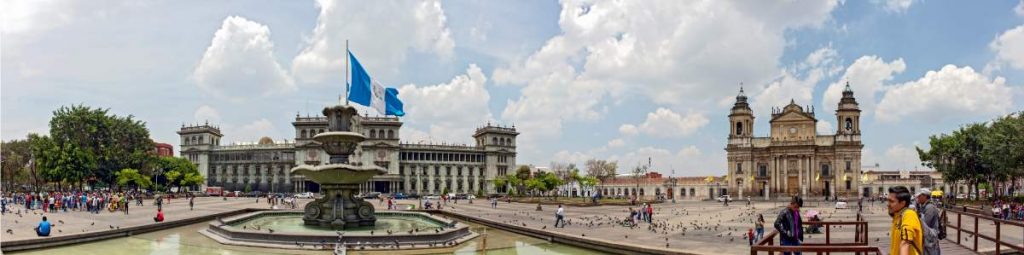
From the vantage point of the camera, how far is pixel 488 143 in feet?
329

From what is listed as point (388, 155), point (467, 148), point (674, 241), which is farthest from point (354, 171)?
point (467, 148)

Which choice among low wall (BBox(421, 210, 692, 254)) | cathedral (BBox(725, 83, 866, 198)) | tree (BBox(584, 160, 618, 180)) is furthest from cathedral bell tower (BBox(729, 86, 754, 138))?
low wall (BBox(421, 210, 692, 254))

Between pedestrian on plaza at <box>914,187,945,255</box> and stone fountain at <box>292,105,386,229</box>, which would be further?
stone fountain at <box>292,105,386,229</box>

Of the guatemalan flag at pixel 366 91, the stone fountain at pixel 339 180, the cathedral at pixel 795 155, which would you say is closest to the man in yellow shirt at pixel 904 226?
the stone fountain at pixel 339 180

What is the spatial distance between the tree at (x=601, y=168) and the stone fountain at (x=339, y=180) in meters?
82.6

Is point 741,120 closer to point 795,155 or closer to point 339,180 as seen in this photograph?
point 795,155

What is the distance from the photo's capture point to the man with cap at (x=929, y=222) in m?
7.18

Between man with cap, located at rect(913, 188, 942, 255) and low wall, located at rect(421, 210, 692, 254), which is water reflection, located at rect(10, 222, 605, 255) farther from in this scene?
man with cap, located at rect(913, 188, 942, 255)

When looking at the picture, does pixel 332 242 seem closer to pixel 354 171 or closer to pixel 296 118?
pixel 354 171

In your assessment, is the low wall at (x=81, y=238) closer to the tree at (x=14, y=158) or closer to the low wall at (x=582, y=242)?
the low wall at (x=582, y=242)

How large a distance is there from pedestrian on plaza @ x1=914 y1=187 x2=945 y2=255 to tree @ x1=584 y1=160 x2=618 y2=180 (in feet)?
324

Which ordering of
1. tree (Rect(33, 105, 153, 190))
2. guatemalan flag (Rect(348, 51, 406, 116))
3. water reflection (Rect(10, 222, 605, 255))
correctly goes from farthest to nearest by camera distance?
tree (Rect(33, 105, 153, 190)) < guatemalan flag (Rect(348, 51, 406, 116)) < water reflection (Rect(10, 222, 605, 255))

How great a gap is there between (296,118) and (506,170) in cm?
3172

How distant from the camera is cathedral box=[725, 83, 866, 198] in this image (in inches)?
3295
